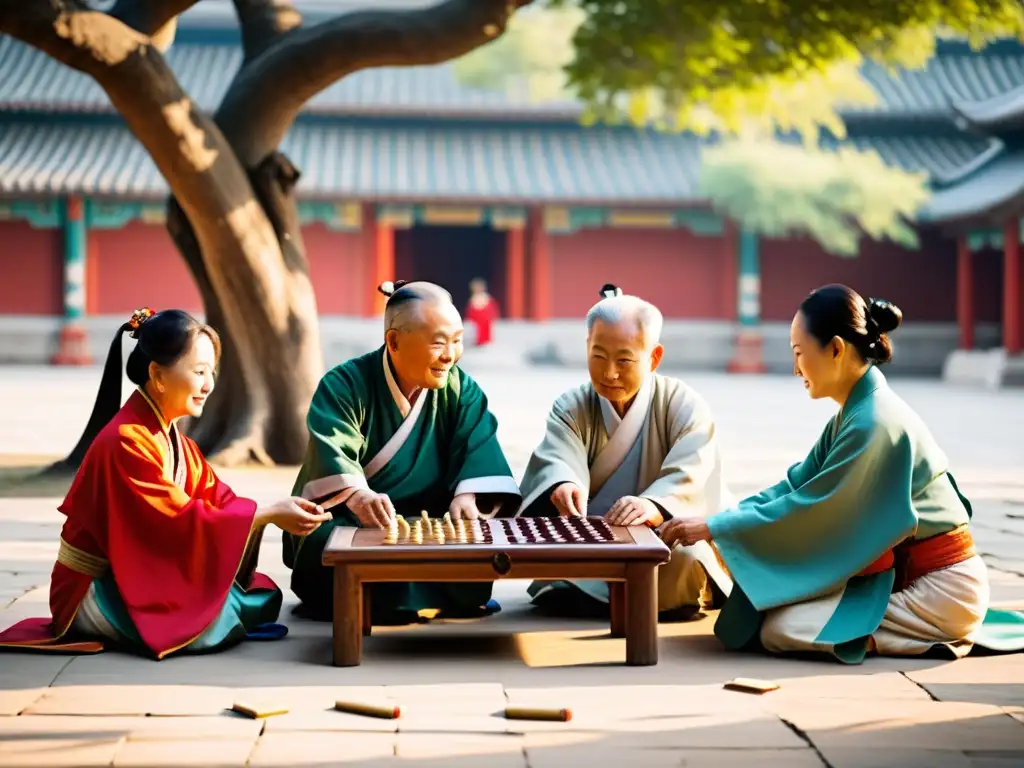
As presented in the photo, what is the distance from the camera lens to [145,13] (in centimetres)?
997

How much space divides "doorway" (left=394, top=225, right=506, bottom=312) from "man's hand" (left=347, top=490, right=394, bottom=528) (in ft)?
86.7

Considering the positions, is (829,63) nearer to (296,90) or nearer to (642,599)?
(296,90)

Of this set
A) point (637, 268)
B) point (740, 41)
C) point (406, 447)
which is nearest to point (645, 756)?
point (406, 447)

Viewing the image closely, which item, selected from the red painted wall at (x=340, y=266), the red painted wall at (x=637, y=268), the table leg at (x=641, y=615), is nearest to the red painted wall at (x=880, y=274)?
the red painted wall at (x=637, y=268)

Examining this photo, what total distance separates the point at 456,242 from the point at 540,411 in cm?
1627

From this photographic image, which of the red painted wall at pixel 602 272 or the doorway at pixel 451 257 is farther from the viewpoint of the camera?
the doorway at pixel 451 257

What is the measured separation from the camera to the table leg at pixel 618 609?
4.80 metres

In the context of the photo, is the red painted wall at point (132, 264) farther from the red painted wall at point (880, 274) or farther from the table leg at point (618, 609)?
the table leg at point (618, 609)

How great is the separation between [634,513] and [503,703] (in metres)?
1.05

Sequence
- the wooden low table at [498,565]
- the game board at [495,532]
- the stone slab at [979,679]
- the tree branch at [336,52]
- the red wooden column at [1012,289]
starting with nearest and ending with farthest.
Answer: the stone slab at [979,679]
the wooden low table at [498,565]
the game board at [495,532]
the tree branch at [336,52]
the red wooden column at [1012,289]

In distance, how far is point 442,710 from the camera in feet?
12.5

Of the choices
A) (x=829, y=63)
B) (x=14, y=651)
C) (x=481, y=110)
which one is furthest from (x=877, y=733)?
(x=481, y=110)

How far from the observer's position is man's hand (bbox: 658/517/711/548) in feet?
15.2

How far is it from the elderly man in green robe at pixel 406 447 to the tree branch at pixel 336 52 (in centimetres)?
521
